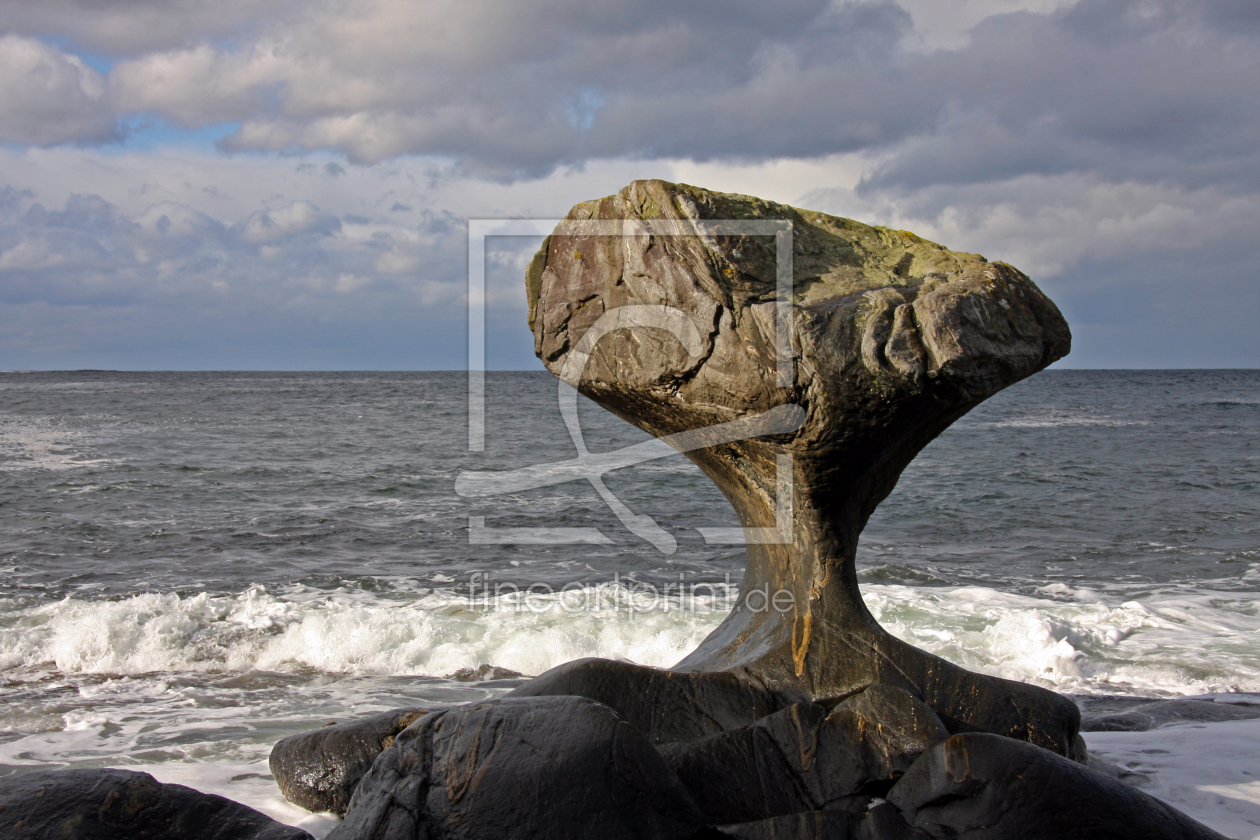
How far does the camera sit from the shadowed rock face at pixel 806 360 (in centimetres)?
352

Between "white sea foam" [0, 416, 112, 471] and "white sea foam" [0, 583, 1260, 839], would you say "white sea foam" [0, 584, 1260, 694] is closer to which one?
"white sea foam" [0, 583, 1260, 839]

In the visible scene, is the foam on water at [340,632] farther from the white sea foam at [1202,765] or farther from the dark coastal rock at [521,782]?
the dark coastal rock at [521,782]

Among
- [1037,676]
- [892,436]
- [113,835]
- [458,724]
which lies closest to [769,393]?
[892,436]

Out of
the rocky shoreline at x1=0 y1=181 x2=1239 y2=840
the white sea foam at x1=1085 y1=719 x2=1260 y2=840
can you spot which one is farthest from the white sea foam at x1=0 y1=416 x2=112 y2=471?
the white sea foam at x1=1085 y1=719 x2=1260 y2=840

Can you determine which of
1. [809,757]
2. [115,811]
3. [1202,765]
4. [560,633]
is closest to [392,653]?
[560,633]

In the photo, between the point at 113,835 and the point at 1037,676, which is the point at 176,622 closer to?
the point at 113,835

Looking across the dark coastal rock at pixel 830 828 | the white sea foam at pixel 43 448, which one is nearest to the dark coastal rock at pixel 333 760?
the dark coastal rock at pixel 830 828

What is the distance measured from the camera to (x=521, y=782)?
2.83 m

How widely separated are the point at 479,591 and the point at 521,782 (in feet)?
21.3

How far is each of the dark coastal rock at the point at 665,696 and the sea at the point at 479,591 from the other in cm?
120

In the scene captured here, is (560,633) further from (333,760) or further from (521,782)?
(521,782)

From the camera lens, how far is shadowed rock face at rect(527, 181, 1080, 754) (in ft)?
11.5

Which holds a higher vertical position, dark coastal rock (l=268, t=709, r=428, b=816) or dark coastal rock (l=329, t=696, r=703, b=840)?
dark coastal rock (l=329, t=696, r=703, b=840)

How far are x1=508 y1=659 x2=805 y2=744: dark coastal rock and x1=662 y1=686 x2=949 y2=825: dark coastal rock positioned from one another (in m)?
0.27
